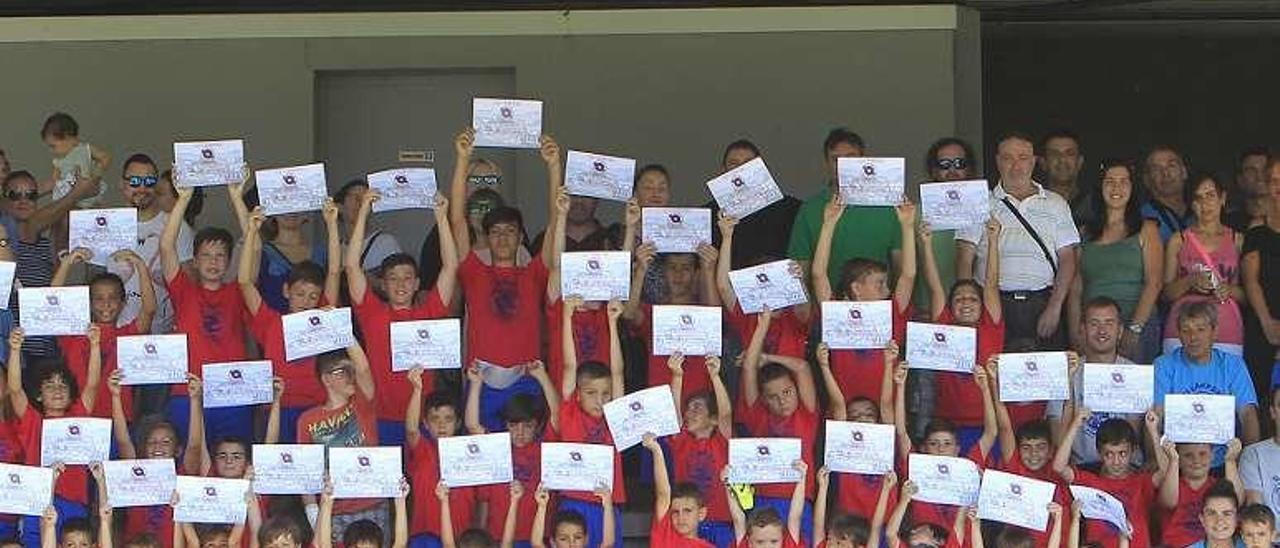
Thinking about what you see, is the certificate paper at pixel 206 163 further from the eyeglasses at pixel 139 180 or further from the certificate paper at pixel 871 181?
the certificate paper at pixel 871 181

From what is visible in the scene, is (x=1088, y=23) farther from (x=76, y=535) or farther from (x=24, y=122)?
(x=76, y=535)

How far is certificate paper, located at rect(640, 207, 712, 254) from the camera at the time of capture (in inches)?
330

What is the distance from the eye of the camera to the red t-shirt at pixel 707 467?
26.7 ft

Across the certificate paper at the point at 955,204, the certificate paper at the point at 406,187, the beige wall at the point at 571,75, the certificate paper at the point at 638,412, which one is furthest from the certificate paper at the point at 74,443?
the certificate paper at the point at 955,204

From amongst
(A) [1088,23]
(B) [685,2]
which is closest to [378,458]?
(B) [685,2]

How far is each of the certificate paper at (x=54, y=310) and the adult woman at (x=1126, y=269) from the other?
406cm

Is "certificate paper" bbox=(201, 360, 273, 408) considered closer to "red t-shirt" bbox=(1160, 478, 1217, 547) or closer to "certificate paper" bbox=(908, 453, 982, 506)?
"certificate paper" bbox=(908, 453, 982, 506)

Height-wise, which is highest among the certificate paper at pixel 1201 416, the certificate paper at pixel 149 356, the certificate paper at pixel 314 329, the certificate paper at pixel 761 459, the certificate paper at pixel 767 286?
the certificate paper at pixel 767 286

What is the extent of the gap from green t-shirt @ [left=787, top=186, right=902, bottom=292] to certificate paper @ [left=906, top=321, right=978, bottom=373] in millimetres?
787

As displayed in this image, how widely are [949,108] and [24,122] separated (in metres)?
5.02

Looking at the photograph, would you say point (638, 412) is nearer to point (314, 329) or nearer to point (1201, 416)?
point (314, 329)

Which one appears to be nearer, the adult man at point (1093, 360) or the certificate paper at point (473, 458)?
the certificate paper at point (473, 458)

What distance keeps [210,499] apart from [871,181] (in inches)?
116

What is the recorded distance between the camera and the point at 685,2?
1110 cm
